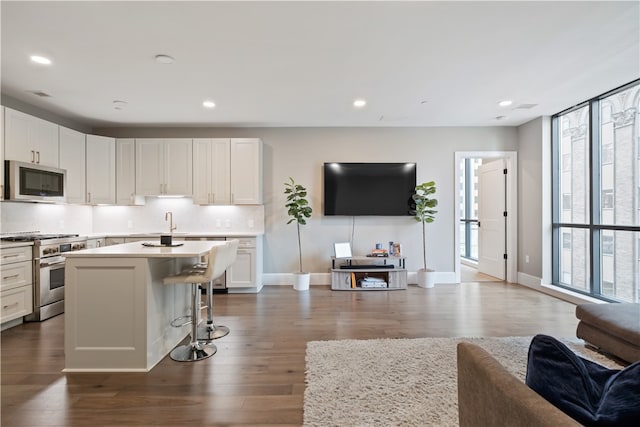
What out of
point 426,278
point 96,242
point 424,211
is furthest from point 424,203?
point 96,242

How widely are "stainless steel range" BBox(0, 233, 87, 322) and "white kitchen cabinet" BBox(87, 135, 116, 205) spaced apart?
1076mm

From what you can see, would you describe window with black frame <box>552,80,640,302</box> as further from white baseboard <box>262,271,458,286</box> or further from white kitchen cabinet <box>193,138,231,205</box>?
white kitchen cabinet <box>193,138,231,205</box>

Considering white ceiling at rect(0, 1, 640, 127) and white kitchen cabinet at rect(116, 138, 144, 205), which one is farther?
white kitchen cabinet at rect(116, 138, 144, 205)

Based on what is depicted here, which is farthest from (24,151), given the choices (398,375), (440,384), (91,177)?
(440,384)

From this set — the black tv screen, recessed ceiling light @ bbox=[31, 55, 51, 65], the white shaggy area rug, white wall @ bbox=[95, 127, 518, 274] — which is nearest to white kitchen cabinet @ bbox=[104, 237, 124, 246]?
white wall @ bbox=[95, 127, 518, 274]

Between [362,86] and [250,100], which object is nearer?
[362,86]

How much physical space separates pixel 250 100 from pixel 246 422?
11.5 feet

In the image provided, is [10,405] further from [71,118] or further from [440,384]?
[71,118]

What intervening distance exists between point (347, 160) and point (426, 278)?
2.33 m

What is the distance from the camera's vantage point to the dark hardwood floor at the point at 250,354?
1.89 metres

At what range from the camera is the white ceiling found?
2.26m

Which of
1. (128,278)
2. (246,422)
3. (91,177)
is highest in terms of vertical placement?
(91,177)

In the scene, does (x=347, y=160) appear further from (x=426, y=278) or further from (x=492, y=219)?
(x=492, y=219)

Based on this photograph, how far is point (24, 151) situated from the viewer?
3.71 meters
